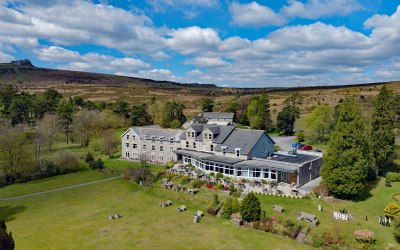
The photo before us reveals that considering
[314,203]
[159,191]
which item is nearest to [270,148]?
[314,203]

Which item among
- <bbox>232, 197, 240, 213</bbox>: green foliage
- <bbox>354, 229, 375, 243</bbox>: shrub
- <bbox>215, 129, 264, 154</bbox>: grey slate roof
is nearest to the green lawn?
<bbox>232, 197, 240, 213</bbox>: green foliage

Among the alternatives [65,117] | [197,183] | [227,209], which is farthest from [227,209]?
[65,117]

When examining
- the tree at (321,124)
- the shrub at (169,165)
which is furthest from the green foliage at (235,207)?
the tree at (321,124)

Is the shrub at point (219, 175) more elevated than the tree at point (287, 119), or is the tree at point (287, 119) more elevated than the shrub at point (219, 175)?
the tree at point (287, 119)

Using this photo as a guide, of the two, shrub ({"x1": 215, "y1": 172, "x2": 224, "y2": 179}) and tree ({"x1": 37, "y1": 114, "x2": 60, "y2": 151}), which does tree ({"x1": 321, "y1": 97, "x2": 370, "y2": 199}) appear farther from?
tree ({"x1": 37, "y1": 114, "x2": 60, "y2": 151})

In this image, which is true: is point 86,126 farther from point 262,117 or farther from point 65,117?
point 262,117

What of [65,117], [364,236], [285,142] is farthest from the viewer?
[65,117]

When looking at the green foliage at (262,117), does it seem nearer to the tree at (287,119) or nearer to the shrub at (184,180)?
the tree at (287,119)
